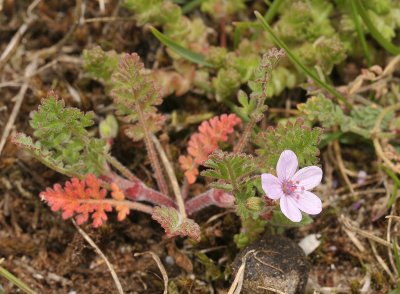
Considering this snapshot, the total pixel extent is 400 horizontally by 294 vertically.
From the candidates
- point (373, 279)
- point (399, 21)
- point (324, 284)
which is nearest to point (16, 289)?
point (324, 284)

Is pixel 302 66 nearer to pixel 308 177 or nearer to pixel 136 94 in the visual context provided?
pixel 308 177

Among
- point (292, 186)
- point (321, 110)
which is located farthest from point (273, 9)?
point (292, 186)

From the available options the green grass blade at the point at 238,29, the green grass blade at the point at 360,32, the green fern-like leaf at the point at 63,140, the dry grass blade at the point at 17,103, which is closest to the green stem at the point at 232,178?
the green fern-like leaf at the point at 63,140

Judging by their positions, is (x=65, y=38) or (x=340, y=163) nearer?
(x=340, y=163)

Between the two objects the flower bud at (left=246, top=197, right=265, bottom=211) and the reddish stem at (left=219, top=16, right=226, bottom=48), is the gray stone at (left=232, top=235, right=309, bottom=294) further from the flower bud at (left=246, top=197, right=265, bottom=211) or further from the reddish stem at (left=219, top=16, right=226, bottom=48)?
the reddish stem at (left=219, top=16, right=226, bottom=48)

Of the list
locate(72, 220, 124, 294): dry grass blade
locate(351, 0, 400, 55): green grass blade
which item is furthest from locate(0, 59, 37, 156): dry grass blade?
locate(351, 0, 400, 55): green grass blade

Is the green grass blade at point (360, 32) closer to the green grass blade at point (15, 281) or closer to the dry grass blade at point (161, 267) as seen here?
the dry grass blade at point (161, 267)
